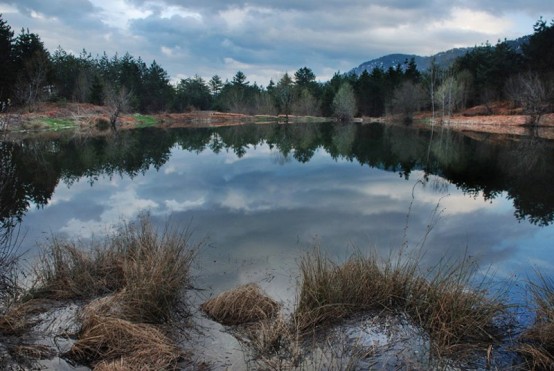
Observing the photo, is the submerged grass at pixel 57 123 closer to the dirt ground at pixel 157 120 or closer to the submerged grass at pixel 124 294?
the dirt ground at pixel 157 120

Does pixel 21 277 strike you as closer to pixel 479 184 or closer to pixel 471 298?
pixel 471 298

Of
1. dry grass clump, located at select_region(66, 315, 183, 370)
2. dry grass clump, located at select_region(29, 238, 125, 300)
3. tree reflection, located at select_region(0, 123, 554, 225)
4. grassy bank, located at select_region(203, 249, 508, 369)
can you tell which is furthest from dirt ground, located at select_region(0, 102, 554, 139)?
grassy bank, located at select_region(203, 249, 508, 369)

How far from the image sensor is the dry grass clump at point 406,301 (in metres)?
6.73

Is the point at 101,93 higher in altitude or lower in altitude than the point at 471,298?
higher

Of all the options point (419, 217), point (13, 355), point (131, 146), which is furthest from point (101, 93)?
point (13, 355)

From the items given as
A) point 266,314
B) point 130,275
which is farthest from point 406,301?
point 130,275

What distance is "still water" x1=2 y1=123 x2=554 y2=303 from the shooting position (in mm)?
11688

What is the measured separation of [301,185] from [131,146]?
21.9 metres

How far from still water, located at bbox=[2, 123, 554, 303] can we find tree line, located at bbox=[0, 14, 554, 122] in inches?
1206

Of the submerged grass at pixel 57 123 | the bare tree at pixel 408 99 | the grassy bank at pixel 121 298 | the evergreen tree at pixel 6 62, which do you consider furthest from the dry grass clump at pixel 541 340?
the bare tree at pixel 408 99

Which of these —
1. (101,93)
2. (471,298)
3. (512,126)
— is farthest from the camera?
(101,93)

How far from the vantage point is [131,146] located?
3947 cm

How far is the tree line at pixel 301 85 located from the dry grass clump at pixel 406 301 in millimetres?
50137

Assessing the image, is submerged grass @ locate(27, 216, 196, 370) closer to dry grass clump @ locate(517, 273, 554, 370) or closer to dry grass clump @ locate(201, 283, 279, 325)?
dry grass clump @ locate(201, 283, 279, 325)
